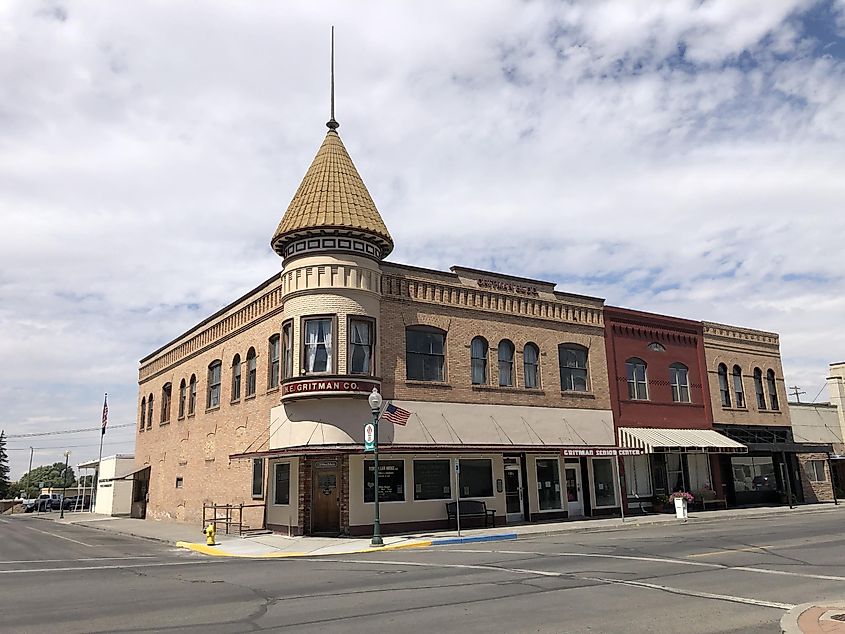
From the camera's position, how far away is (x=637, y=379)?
111 ft

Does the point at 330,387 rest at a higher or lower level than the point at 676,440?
higher

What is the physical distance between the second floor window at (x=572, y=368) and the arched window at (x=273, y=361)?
12.1m

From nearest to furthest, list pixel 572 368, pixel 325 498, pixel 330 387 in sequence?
pixel 330 387
pixel 325 498
pixel 572 368

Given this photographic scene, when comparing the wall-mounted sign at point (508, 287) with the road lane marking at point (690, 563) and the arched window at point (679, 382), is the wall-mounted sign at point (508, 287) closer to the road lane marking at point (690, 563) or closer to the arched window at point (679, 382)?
the arched window at point (679, 382)

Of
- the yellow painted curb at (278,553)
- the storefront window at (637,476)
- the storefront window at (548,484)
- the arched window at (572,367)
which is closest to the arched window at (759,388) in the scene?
the storefront window at (637,476)

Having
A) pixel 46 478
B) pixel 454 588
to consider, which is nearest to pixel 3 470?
pixel 46 478

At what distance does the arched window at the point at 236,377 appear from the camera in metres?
30.8

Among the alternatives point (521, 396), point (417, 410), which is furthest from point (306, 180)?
point (521, 396)

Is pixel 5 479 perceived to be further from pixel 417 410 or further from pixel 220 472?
pixel 417 410

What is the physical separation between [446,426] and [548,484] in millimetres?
5836

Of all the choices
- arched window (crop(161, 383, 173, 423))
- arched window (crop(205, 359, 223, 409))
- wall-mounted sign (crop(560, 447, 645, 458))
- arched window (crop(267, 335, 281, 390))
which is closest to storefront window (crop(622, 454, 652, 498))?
wall-mounted sign (crop(560, 447, 645, 458))

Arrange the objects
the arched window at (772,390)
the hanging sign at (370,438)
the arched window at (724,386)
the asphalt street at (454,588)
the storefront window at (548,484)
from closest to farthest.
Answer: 1. the asphalt street at (454,588)
2. the hanging sign at (370,438)
3. the storefront window at (548,484)
4. the arched window at (724,386)
5. the arched window at (772,390)

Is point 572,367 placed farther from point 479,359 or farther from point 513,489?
point 513,489

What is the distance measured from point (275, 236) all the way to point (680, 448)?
19.4 metres
